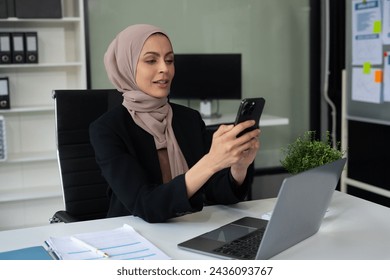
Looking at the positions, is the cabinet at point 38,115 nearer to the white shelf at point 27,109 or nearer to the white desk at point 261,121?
the white shelf at point 27,109

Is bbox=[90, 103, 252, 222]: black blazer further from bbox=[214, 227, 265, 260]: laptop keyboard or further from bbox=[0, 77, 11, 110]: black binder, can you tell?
bbox=[0, 77, 11, 110]: black binder

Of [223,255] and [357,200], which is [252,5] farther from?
[223,255]

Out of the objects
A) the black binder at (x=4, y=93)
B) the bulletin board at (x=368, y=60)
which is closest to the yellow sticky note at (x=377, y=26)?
the bulletin board at (x=368, y=60)

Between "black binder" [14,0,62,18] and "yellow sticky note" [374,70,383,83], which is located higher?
"black binder" [14,0,62,18]

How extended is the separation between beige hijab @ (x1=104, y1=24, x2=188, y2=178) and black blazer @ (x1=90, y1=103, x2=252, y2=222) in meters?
0.03

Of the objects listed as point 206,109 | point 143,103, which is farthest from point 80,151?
point 206,109

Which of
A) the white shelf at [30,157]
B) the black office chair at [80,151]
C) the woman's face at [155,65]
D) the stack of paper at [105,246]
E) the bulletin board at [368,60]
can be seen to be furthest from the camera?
the bulletin board at [368,60]

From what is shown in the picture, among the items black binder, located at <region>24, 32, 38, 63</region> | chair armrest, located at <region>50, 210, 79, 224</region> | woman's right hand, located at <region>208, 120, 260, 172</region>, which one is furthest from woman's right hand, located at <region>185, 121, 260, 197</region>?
black binder, located at <region>24, 32, 38, 63</region>

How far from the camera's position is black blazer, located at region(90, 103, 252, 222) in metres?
1.52

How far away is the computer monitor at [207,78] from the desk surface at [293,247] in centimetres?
231

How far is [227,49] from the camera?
4.35 m

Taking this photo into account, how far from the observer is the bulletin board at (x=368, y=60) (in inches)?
147

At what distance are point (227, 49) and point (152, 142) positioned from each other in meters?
2.68
